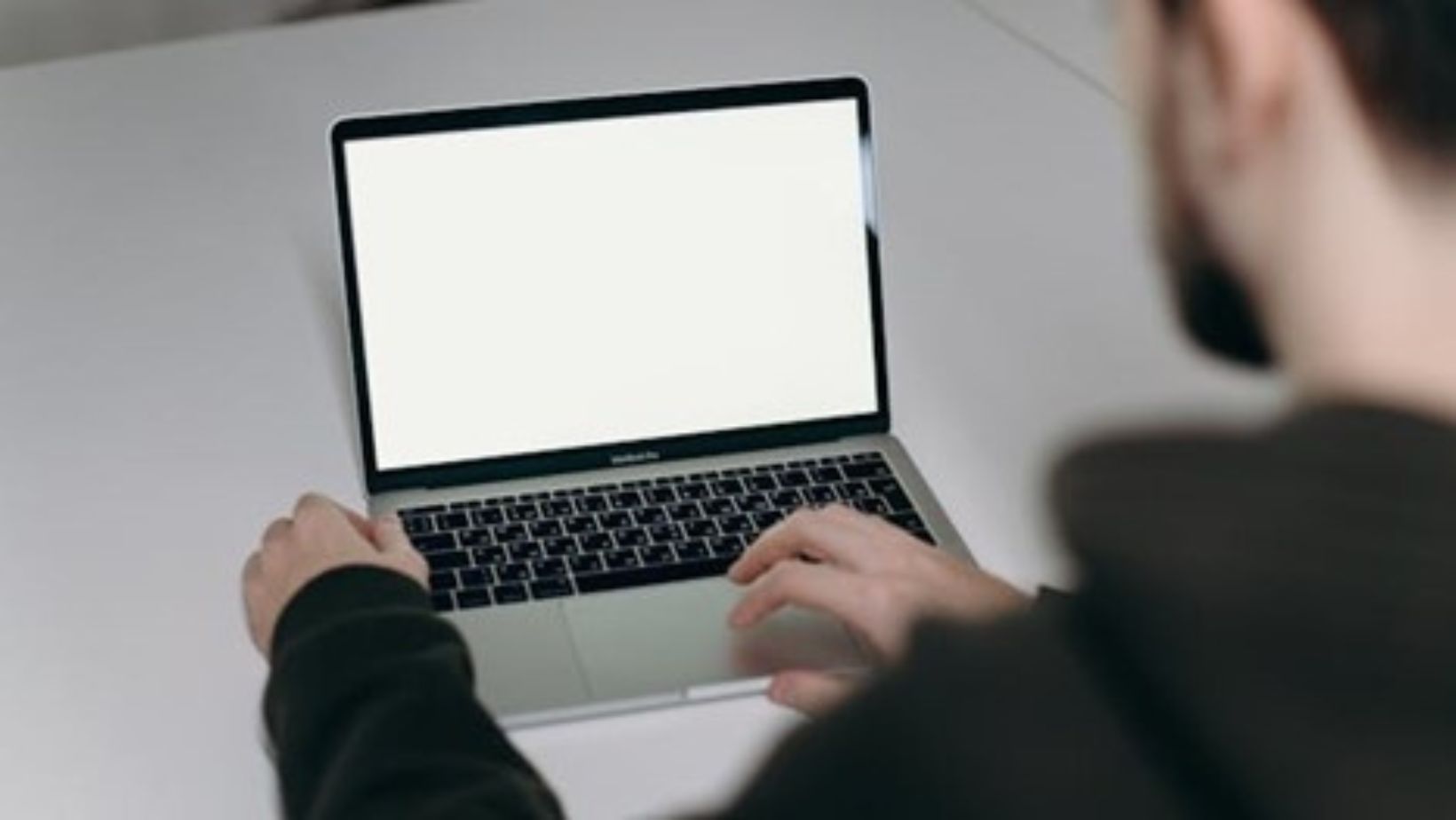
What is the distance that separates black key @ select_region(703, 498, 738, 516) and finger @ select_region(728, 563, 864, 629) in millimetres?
107

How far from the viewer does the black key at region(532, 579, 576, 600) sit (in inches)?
46.0

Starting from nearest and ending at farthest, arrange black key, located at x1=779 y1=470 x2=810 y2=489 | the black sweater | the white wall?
the black sweater < black key, located at x1=779 y1=470 x2=810 y2=489 < the white wall

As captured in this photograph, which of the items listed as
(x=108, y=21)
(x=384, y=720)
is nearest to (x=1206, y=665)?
(x=384, y=720)

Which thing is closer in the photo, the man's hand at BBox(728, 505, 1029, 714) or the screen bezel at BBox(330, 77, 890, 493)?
the man's hand at BBox(728, 505, 1029, 714)

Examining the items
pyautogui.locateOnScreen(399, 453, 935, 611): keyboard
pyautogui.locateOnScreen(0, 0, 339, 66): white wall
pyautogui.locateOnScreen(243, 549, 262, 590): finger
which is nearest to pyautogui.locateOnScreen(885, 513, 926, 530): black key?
pyautogui.locateOnScreen(399, 453, 935, 611): keyboard

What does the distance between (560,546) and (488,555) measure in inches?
1.4

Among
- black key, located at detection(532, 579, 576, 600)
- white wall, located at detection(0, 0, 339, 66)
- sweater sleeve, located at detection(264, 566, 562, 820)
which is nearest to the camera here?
sweater sleeve, located at detection(264, 566, 562, 820)

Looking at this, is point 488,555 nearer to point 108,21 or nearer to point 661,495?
point 661,495

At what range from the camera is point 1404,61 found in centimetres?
51

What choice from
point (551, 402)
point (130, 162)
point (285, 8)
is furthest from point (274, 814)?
point (285, 8)

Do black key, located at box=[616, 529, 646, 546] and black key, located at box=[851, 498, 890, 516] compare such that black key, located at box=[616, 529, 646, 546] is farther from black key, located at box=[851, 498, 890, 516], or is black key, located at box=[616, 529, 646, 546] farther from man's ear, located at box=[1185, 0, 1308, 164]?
man's ear, located at box=[1185, 0, 1308, 164]

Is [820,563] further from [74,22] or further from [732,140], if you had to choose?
[74,22]

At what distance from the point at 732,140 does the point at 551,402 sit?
18cm

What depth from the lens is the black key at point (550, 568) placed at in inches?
46.6
